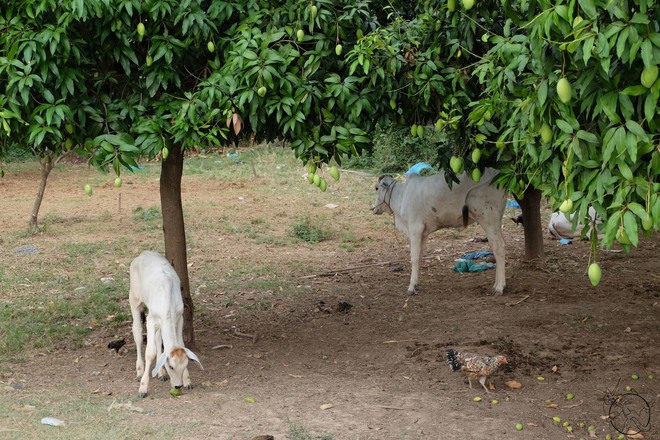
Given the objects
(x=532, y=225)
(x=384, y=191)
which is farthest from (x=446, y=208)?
(x=532, y=225)

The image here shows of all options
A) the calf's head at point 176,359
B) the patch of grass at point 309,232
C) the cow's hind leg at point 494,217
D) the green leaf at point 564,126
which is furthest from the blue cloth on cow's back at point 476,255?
the green leaf at point 564,126

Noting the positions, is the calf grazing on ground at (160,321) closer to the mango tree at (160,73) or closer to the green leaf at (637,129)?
the mango tree at (160,73)

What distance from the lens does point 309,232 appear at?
45.1ft

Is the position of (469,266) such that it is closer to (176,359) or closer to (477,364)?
(477,364)

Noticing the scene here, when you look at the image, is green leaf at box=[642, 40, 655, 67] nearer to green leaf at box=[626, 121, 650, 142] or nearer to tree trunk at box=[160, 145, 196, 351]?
green leaf at box=[626, 121, 650, 142]

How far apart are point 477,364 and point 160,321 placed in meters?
2.67

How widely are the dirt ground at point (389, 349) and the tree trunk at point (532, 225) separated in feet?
0.72

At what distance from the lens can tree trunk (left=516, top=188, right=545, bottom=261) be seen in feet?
A: 35.5

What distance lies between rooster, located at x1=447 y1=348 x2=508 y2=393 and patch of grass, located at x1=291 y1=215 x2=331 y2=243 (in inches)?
269

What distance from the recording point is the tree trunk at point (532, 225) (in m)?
10.8

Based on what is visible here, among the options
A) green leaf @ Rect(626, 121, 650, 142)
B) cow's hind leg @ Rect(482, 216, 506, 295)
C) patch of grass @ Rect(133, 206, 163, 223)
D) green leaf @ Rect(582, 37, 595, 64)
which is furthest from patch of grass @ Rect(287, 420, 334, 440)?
patch of grass @ Rect(133, 206, 163, 223)

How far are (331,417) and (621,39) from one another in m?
3.76

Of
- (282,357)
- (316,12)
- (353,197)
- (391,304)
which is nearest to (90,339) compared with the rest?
(282,357)

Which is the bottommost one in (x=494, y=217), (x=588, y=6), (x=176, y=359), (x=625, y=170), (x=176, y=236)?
(x=176, y=359)
